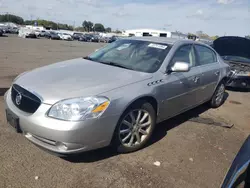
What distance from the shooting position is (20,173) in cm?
263

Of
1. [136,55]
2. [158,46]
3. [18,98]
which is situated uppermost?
[158,46]

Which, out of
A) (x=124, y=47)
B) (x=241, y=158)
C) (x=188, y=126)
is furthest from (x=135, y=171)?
(x=124, y=47)

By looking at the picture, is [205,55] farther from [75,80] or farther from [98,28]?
[98,28]

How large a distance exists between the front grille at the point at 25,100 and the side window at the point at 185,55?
215 centimetres

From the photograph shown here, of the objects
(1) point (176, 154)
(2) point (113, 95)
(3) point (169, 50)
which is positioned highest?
(3) point (169, 50)

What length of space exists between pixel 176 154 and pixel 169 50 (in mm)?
1630

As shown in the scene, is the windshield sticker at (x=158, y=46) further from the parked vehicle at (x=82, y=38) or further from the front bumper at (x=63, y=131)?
the parked vehicle at (x=82, y=38)

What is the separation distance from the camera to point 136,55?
381 cm

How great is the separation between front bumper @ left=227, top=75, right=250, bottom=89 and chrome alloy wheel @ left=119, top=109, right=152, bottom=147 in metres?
5.32

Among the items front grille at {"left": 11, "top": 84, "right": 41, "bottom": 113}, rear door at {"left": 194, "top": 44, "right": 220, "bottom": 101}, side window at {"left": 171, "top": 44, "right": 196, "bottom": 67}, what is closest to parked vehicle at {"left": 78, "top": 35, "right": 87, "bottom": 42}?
rear door at {"left": 194, "top": 44, "right": 220, "bottom": 101}

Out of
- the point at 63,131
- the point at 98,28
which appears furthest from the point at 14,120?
the point at 98,28

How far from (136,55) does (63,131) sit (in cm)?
189

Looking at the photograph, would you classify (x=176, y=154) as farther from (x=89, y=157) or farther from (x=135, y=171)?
(x=89, y=157)

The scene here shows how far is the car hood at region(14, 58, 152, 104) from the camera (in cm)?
266
